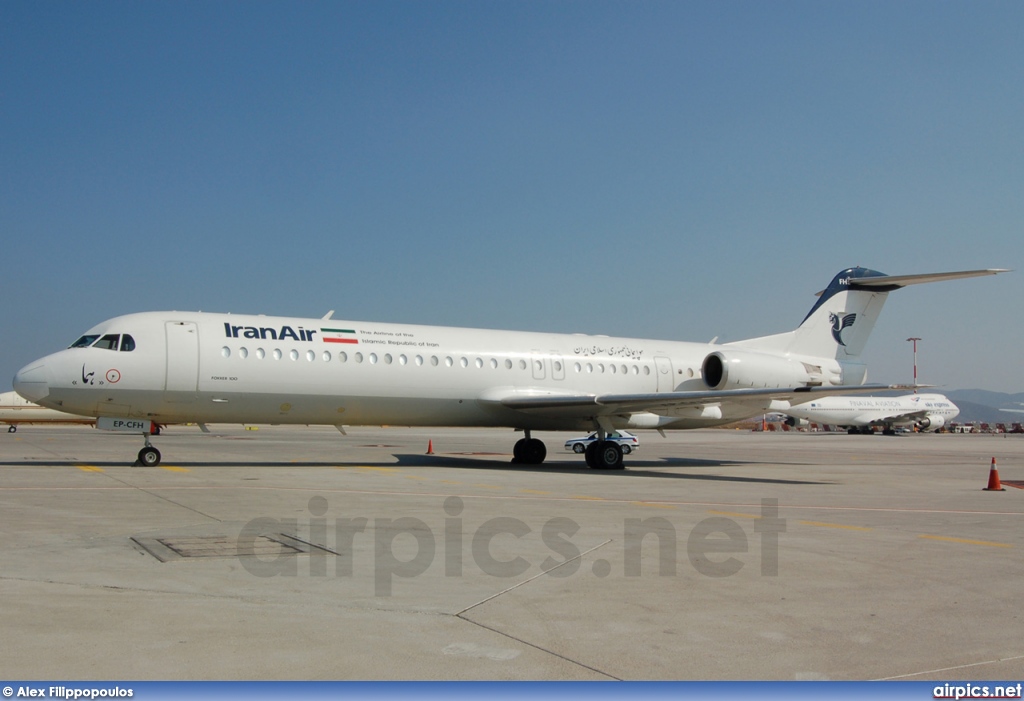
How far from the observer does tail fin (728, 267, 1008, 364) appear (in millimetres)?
27344

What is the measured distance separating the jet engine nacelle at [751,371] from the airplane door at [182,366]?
14.9 metres

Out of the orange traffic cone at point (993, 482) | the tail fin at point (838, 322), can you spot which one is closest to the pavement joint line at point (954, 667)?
the orange traffic cone at point (993, 482)

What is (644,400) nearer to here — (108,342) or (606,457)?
(606,457)

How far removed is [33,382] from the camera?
1756 cm

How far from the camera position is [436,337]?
22.1 metres

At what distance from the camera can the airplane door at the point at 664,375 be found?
2541cm

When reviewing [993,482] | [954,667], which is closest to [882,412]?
[993,482]

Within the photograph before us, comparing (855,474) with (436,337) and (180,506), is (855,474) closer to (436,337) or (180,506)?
(436,337)

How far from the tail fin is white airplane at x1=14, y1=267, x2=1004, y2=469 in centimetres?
→ 4

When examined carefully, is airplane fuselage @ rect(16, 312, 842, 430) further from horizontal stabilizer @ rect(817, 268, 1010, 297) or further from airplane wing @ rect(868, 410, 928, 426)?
airplane wing @ rect(868, 410, 928, 426)

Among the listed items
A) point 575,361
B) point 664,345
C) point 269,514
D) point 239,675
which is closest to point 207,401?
point 269,514

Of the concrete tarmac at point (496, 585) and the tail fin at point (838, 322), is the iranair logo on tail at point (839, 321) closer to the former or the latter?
the tail fin at point (838, 322)

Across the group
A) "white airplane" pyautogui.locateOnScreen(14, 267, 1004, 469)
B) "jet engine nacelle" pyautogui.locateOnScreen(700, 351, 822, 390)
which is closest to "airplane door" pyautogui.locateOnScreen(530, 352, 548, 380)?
"white airplane" pyautogui.locateOnScreen(14, 267, 1004, 469)

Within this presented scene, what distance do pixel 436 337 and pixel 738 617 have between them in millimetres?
16510
